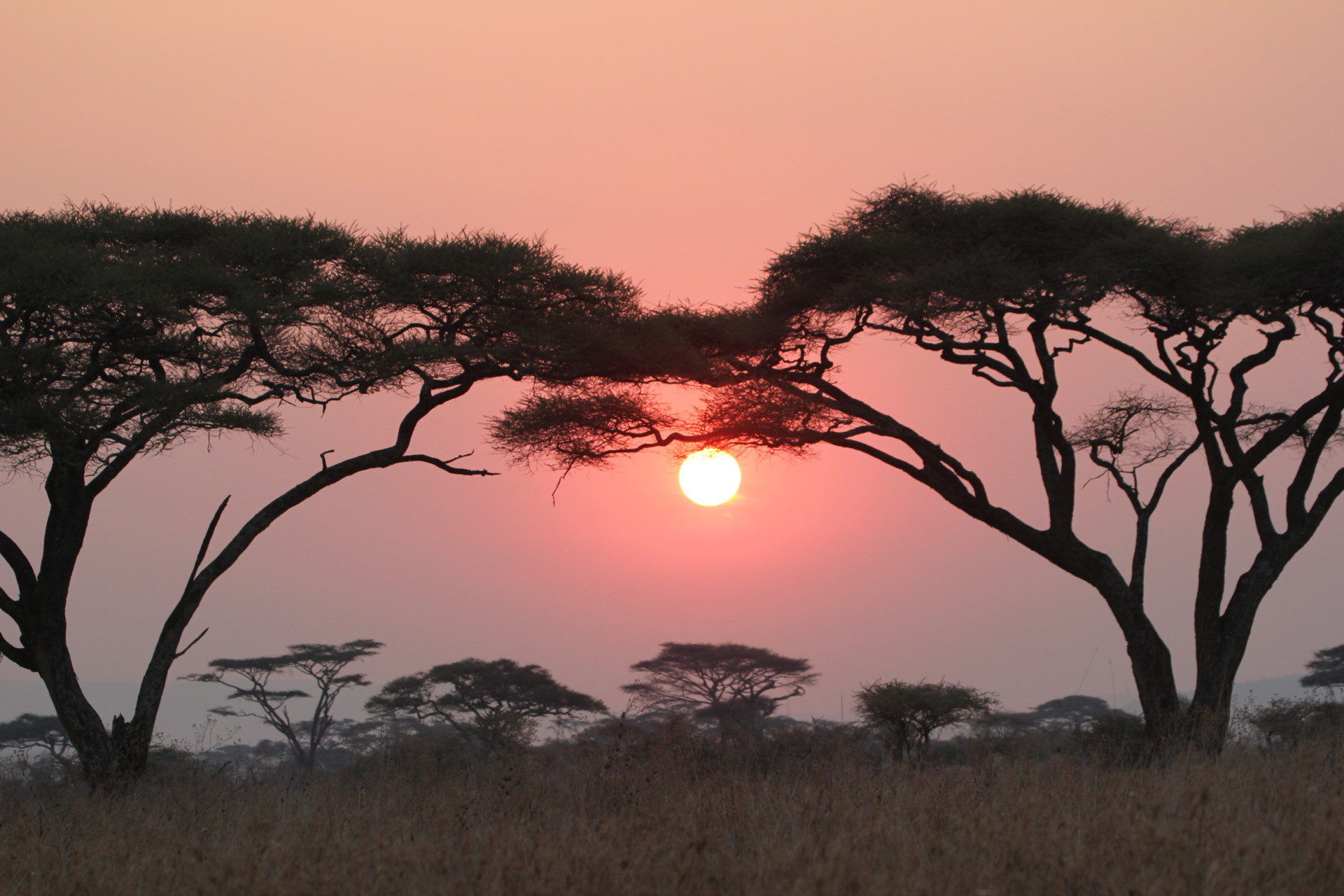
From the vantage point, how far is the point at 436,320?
52.1 ft

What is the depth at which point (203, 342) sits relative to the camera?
14.8 meters

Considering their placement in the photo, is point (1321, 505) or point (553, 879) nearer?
point (553, 879)

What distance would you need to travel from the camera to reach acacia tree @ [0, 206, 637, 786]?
12844 millimetres

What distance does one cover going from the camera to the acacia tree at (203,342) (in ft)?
42.1

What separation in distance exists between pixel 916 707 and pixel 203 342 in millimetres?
14997

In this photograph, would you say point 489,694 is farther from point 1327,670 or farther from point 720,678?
point 1327,670

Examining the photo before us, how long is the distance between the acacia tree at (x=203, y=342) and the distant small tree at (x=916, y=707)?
10100 mm

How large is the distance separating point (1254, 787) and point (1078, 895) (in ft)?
10.8

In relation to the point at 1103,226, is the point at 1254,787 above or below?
below

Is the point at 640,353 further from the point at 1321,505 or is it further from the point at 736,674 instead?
the point at 736,674

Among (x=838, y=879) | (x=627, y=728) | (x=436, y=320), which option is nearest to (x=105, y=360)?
(x=436, y=320)

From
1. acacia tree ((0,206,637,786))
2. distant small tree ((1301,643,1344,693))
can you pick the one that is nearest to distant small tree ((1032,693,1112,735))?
distant small tree ((1301,643,1344,693))

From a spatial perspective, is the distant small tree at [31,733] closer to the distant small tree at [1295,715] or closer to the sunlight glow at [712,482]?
the sunlight glow at [712,482]

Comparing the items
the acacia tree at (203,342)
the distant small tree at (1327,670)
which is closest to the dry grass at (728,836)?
the acacia tree at (203,342)
